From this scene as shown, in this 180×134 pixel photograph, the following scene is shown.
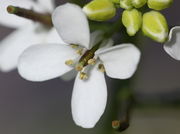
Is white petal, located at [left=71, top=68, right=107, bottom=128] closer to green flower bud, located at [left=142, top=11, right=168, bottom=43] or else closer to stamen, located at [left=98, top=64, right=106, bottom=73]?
stamen, located at [left=98, top=64, right=106, bottom=73]

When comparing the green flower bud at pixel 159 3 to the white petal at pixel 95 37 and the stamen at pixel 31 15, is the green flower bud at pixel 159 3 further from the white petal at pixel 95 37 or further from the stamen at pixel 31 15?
the stamen at pixel 31 15

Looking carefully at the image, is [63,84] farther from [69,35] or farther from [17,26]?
[69,35]

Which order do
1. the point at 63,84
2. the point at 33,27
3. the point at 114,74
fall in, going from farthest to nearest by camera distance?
1. the point at 63,84
2. the point at 33,27
3. the point at 114,74

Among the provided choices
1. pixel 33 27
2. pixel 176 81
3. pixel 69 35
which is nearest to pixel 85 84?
pixel 69 35

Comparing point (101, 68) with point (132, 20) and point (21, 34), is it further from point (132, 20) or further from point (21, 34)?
point (21, 34)

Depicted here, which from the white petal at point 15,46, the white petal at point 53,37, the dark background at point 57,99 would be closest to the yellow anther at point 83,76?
the white petal at point 53,37

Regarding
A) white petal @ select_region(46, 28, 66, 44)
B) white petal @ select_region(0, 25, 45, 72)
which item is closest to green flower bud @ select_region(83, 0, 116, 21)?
white petal @ select_region(46, 28, 66, 44)

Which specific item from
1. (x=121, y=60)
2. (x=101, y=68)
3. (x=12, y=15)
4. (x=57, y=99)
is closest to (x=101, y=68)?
(x=101, y=68)
